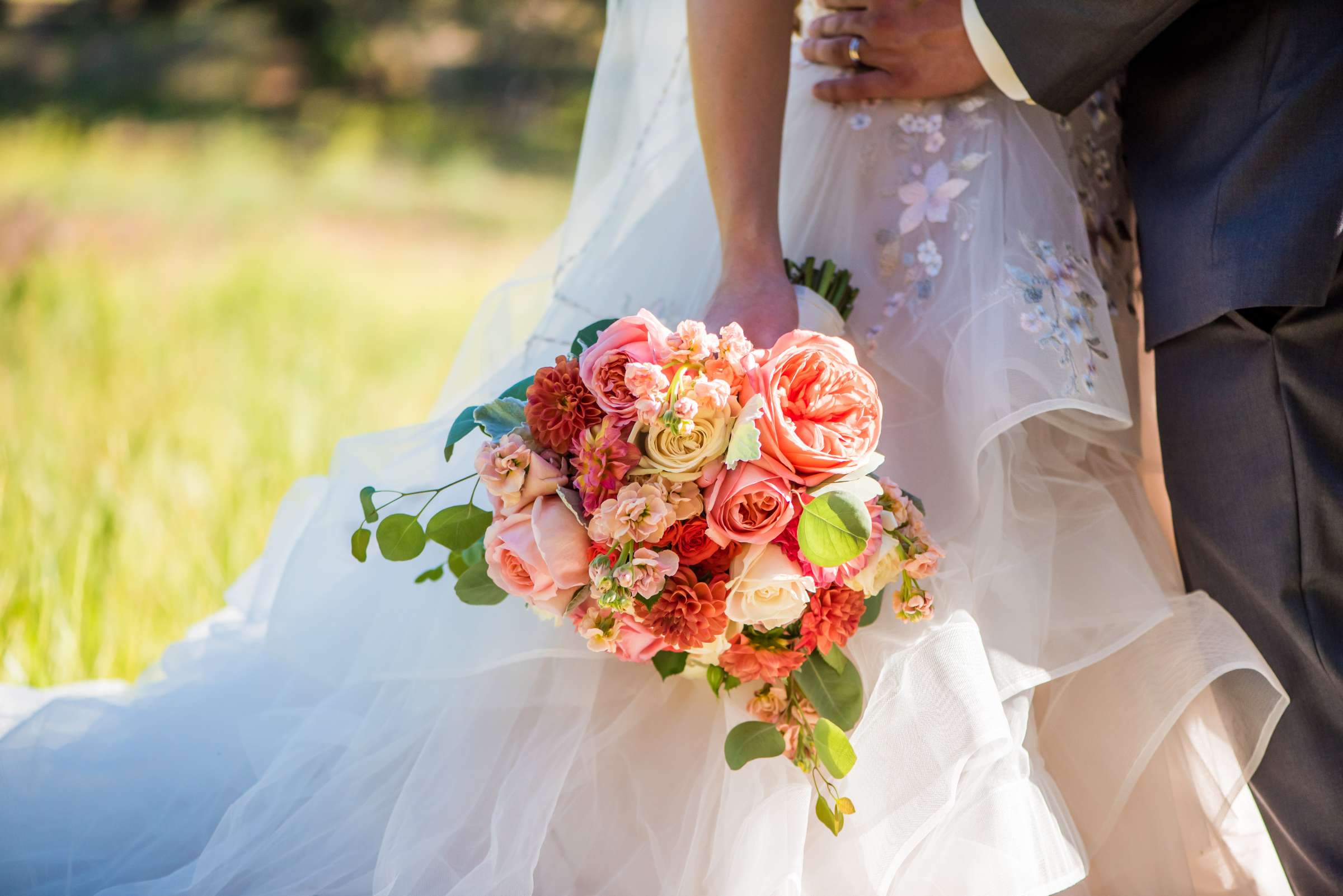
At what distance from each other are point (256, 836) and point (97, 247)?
4.50 m

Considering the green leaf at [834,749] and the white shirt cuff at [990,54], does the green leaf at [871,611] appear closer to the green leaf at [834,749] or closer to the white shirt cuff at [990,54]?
the green leaf at [834,749]

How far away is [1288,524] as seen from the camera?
Answer: 110cm

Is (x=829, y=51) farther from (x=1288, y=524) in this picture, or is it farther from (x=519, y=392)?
(x=1288, y=524)

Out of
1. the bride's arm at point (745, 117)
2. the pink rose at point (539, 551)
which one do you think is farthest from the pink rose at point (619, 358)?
the bride's arm at point (745, 117)

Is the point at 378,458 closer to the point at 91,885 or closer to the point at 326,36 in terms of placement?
the point at 91,885

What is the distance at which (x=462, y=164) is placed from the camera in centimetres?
852

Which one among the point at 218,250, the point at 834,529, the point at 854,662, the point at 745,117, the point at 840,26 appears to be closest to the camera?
the point at 834,529

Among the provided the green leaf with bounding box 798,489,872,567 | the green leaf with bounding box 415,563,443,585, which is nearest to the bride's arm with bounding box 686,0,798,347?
the green leaf with bounding box 798,489,872,567

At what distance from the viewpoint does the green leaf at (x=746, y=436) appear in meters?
0.88

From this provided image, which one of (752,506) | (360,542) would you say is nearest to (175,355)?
(360,542)

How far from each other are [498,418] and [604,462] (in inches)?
5.3

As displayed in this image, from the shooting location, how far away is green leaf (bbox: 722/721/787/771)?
1002 millimetres

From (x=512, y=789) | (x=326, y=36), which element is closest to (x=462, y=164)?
(x=326, y=36)

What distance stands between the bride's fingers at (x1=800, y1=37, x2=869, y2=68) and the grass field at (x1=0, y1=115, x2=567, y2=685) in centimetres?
149
